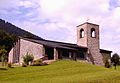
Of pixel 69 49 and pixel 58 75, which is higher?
pixel 69 49

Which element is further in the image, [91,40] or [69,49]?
[91,40]

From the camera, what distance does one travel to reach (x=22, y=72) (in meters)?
38.6

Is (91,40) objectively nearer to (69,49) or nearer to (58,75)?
(69,49)

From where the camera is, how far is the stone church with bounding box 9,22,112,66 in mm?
55469

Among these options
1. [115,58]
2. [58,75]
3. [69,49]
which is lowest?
[58,75]

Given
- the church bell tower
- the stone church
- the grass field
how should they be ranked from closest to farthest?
the grass field → the stone church → the church bell tower

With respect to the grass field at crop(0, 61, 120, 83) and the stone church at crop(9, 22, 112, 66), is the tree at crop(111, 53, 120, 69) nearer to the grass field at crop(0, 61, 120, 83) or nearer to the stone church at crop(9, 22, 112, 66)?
the stone church at crop(9, 22, 112, 66)

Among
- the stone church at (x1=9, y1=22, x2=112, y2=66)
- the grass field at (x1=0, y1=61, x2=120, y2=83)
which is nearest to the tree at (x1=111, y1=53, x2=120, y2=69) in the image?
the stone church at (x1=9, y1=22, x2=112, y2=66)

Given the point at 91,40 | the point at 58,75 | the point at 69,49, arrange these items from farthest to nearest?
the point at 91,40
the point at 69,49
the point at 58,75

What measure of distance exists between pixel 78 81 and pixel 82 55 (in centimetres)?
3363

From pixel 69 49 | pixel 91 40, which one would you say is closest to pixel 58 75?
pixel 69 49

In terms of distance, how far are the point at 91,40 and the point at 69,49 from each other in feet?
30.7

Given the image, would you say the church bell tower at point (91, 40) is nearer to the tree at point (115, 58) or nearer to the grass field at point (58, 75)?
the tree at point (115, 58)

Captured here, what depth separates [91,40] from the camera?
65.0 m
